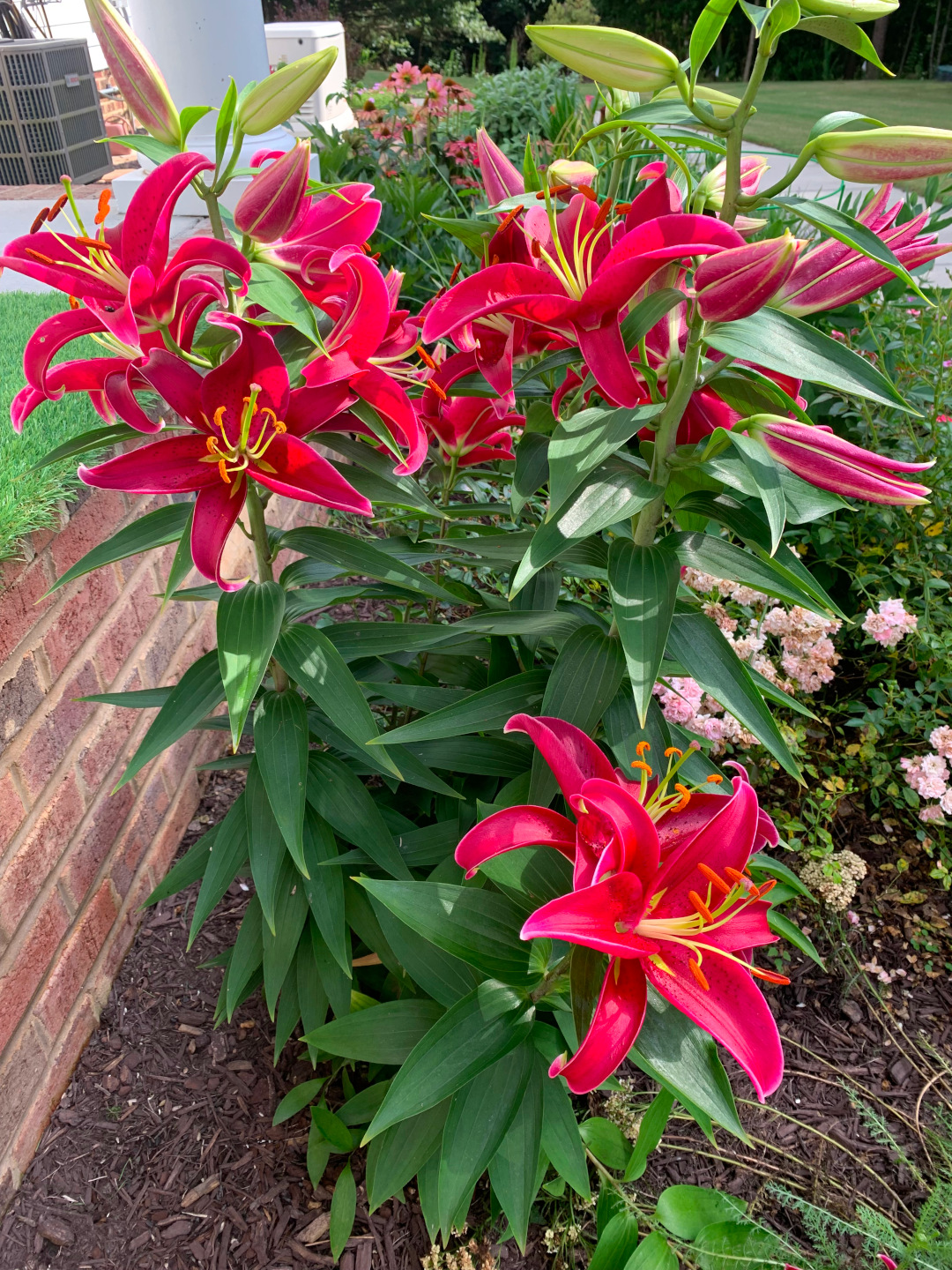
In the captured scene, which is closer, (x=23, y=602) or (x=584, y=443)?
(x=584, y=443)

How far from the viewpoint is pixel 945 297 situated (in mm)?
1955

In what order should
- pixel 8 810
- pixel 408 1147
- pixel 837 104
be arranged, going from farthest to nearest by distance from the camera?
pixel 837 104, pixel 8 810, pixel 408 1147

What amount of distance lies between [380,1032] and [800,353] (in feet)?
2.79

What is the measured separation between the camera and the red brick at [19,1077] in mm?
1141

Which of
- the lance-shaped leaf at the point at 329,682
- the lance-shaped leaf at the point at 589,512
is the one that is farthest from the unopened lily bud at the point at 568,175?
the lance-shaped leaf at the point at 329,682

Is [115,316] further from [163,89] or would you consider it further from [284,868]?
[284,868]

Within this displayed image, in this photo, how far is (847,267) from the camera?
0.67 metres

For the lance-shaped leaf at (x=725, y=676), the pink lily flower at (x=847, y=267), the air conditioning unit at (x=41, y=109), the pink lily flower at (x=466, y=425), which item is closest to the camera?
the pink lily flower at (x=847, y=267)

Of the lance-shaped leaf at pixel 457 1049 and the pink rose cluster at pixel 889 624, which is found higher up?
the lance-shaped leaf at pixel 457 1049

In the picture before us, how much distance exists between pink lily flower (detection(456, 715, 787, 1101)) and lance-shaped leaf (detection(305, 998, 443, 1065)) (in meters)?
0.45

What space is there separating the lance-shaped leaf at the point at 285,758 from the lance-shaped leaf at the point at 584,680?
27 cm

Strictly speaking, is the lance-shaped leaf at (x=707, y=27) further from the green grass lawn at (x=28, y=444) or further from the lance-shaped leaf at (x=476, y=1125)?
the lance-shaped leaf at (x=476, y=1125)

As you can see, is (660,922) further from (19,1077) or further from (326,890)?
(19,1077)

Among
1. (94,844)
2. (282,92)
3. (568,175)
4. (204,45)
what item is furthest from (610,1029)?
(204,45)
